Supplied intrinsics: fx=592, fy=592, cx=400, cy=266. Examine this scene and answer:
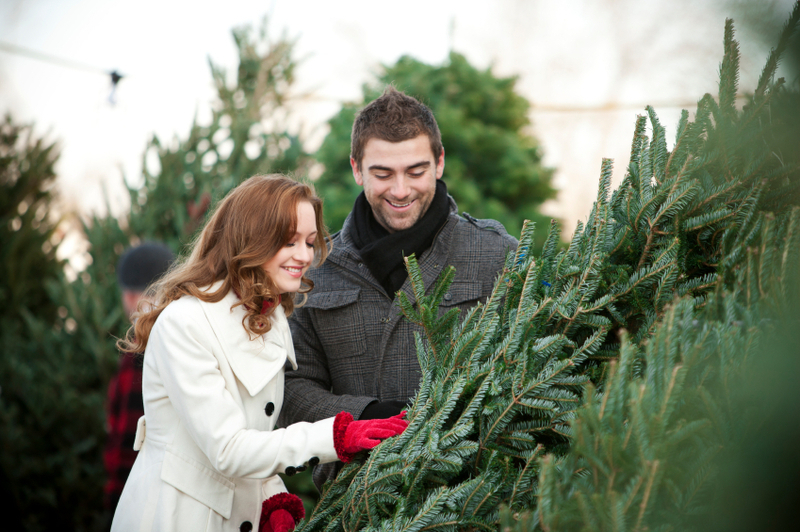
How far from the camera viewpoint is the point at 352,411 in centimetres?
178

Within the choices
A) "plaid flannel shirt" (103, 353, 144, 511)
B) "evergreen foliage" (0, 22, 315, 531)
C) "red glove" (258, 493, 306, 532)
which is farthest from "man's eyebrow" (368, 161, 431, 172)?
"evergreen foliage" (0, 22, 315, 531)

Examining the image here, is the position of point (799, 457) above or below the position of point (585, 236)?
below

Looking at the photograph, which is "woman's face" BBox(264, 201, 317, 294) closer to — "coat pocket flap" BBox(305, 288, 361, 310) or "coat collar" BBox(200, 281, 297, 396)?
"coat collar" BBox(200, 281, 297, 396)

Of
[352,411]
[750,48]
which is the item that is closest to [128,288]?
[352,411]

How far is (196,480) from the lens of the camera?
162 cm

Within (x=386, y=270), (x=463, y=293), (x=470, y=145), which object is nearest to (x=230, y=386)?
(x=386, y=270)

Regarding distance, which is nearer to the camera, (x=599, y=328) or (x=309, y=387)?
(x=599, y=328)

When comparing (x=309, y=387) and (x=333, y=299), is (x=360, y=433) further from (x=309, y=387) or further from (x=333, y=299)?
(x=333, y=299)

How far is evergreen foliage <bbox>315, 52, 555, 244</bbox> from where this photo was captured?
12.6 feet

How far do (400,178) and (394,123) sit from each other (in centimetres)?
19

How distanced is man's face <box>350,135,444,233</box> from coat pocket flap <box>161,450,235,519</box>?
1.03 metres

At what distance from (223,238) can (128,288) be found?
1.83 metres

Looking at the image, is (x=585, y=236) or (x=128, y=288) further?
(x=128, y=288)

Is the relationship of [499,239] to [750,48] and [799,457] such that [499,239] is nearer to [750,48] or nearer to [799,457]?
[750,48]
